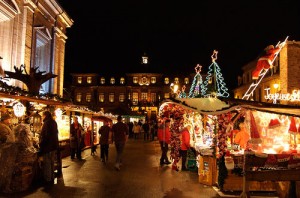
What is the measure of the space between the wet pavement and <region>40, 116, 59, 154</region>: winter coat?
108cm

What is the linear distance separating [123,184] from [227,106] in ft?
13.0

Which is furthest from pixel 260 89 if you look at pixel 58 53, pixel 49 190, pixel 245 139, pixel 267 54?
pixel 49 190

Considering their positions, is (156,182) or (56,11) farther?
(56,11)

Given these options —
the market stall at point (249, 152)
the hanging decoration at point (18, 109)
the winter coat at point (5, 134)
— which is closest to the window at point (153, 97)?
the market stall at point (249, 152)

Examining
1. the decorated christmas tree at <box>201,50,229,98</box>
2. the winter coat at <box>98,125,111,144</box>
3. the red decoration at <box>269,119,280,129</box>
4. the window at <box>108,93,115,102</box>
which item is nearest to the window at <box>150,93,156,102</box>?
the window at <box>108,93,115,102</box>

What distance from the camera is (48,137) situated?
998 cm

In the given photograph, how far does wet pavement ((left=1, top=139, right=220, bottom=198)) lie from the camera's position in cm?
A: 849

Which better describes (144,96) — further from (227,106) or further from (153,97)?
(227,106)

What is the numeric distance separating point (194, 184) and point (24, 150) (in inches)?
202

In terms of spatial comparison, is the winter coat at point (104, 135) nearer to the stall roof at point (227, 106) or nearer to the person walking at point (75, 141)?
the person walking at point (75, 141)

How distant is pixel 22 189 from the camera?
870cm

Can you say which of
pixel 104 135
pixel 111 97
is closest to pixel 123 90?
pixel 111 97

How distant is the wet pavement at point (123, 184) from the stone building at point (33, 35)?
8417 millimetres

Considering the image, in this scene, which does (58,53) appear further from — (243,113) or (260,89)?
(260,89)
